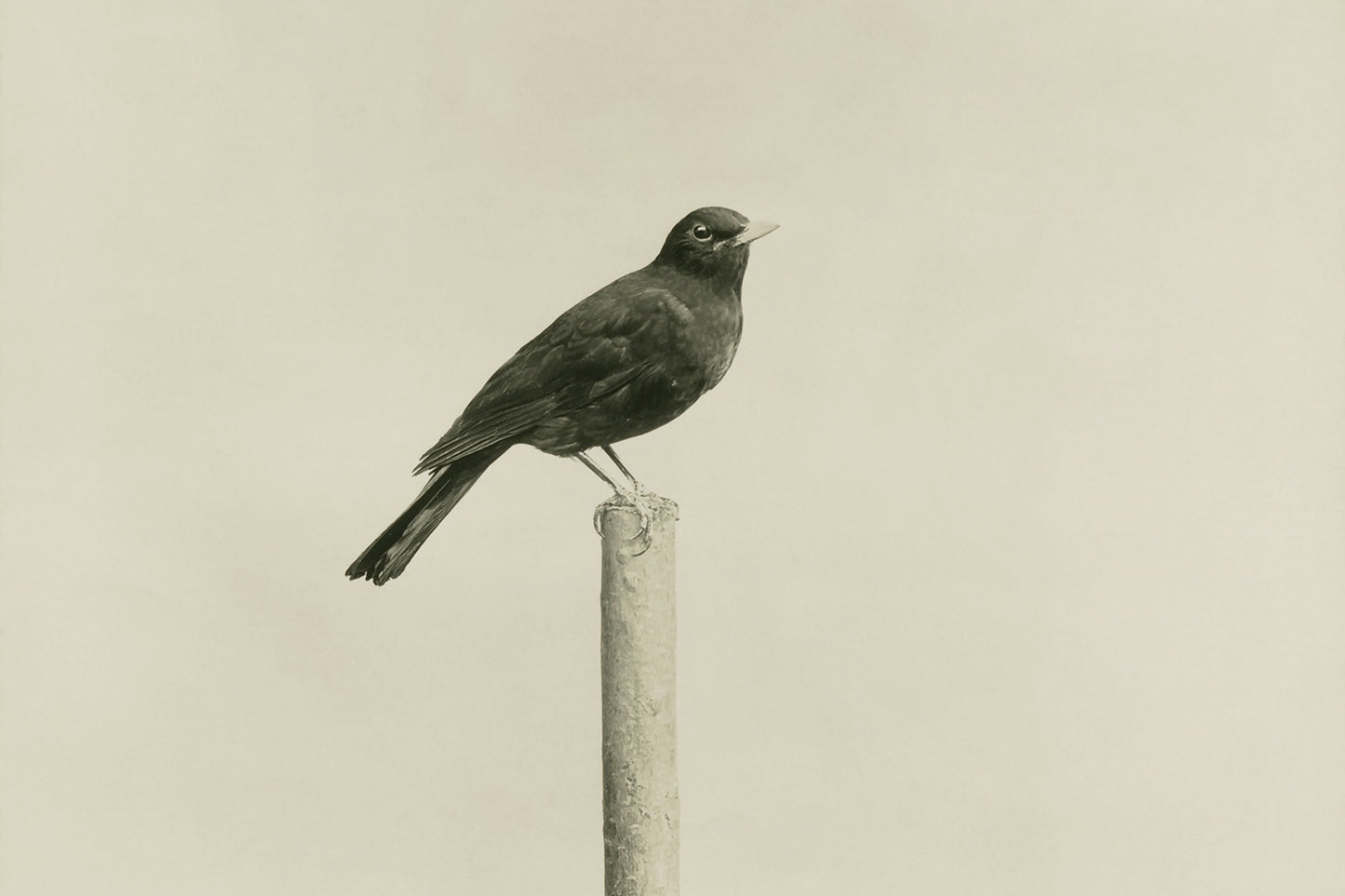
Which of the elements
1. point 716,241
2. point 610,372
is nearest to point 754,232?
point 716,241

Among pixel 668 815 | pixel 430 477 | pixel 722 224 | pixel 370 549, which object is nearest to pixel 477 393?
pixel 430 477

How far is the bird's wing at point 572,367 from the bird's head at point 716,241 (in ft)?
0.73

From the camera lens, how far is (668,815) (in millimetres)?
5789

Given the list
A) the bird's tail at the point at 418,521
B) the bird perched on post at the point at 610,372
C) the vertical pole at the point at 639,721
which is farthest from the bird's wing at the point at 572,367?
the vertical pole at the point at 639,721

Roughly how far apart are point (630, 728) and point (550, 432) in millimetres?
1295

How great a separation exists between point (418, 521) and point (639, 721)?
4.36 ft

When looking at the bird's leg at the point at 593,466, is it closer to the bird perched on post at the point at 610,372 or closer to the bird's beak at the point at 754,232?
the bird perched on post at the point at 610,372

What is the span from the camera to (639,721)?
18.9 ft

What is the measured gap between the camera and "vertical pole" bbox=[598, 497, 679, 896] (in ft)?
18.9

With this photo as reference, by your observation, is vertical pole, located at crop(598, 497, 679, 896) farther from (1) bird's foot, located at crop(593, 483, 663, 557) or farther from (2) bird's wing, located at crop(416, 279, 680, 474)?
(2) bird's wing, located at crop(416, 279, 680, 474)

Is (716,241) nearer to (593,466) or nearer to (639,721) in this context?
(593,466)

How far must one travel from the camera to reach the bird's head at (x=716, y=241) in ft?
19.9

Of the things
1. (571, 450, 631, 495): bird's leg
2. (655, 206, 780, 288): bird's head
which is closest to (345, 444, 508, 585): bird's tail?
(571, 450, 631, 495): bird's leg

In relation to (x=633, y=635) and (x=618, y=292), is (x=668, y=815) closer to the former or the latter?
(x=633, y=635)
